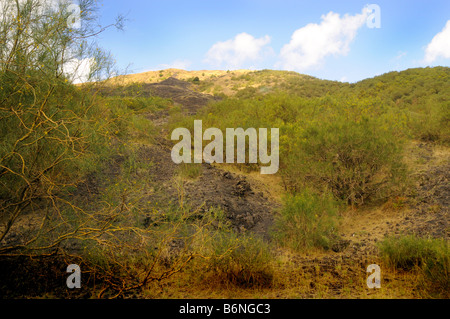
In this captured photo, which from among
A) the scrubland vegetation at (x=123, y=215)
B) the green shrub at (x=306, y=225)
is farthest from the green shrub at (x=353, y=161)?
the green shrub at (x=306, y=225)

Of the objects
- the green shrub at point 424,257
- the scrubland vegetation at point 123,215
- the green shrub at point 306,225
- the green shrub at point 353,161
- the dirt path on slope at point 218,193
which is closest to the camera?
the green shrub at point 424,257

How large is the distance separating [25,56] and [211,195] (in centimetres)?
556

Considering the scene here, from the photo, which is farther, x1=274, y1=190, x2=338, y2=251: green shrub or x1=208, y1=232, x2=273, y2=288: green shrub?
x1=274, y1=190, x2=338, y2=251: green shrub

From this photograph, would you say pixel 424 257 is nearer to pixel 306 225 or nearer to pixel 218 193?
pixel 306 225

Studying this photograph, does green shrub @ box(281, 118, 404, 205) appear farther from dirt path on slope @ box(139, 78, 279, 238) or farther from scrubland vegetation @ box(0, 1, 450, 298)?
dirt path on slope @ box(139, 78, 279, 238)

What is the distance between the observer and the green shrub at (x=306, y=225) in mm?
6445

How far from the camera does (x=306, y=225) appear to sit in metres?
6.59

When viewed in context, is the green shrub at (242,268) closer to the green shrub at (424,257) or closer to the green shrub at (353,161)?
the green shrub at (424,257)

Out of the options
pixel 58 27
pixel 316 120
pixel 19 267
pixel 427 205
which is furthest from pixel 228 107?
pixel 19 267

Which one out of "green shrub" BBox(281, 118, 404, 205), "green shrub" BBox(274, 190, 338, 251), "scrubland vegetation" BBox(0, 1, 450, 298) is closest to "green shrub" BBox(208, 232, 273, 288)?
"scrubland vegetation" BBox(0, 1, 450, 298)

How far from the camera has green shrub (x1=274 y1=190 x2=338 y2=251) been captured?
6.45 meters

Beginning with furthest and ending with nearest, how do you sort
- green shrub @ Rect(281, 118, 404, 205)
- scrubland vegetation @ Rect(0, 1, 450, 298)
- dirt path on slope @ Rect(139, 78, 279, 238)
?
green shrub @ Rect(281, 118, 404, 205), dirt path on slope @ Rect(139, 78, 279, 238), scrubland vegetation @ Rect(0, 1, 450, 298)

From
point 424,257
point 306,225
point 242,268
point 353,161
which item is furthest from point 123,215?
point 353,161
